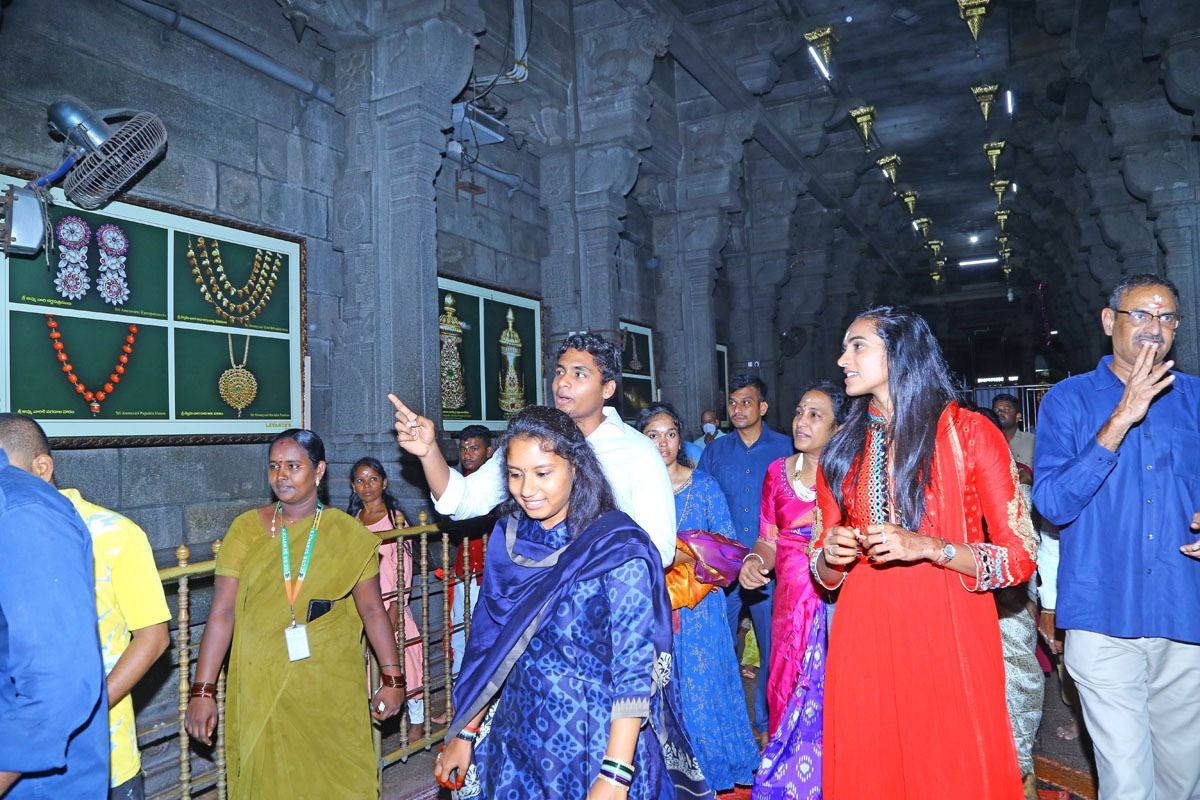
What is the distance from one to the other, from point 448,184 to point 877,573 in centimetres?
625

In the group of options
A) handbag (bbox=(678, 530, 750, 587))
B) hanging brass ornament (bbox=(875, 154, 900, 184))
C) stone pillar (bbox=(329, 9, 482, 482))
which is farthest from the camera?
hanging brass ornament (bbox=(875, 154, 900, 184))

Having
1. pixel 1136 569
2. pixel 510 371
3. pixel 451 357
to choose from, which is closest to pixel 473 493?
pixel 1136 569

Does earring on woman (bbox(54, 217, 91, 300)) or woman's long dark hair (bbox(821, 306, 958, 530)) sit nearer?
woman's long dark hair (bbox(821, 306, 958, 530))

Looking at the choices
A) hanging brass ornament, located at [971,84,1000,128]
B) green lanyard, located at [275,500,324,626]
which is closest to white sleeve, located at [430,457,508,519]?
green lanyard, located at [275,500,324,626]

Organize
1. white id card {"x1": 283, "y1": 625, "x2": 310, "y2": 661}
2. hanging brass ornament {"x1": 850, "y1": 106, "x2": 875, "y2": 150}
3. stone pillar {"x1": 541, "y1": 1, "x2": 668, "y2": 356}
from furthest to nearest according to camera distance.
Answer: hanging brass ornament {"x1": 850, "y1": 106, "x2": 875, "y2": 150} → stone pillar {"x1": 541, "y1": 1, "x2": 668, "y2": 356} → white id card {"x1": 283, "y1": 625, "x2": 310, "y2": 661}

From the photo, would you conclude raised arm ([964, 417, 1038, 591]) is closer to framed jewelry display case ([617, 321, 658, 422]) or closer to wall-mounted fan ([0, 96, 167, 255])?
wall-mounted fan ([0, 96, 167, 255])

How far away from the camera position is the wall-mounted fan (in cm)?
411

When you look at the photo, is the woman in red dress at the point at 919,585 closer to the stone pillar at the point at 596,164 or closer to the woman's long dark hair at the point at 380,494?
the woman's long dark hair at the point at 380,494

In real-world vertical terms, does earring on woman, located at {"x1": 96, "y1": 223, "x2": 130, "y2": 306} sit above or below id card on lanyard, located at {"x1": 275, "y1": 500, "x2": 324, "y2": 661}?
above

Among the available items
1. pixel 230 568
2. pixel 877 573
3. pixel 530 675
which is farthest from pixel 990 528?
pixel 230 568

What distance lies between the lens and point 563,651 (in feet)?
6.47

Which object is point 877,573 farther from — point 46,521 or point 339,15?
point 339,15

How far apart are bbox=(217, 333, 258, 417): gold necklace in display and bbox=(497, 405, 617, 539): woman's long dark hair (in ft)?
12.6

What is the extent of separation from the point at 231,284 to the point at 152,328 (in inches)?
25.2
